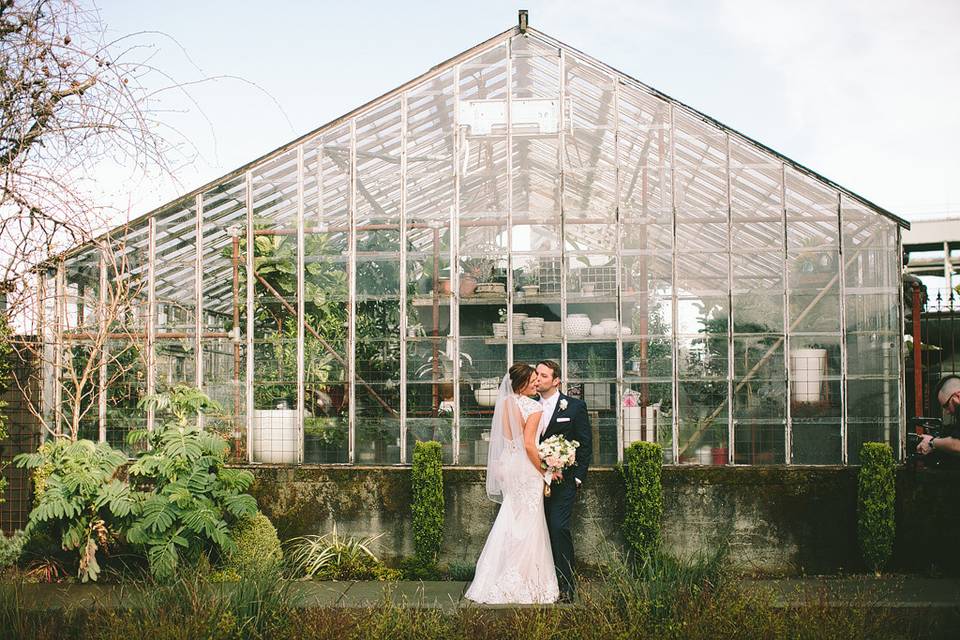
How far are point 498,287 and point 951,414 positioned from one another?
463 centimetres

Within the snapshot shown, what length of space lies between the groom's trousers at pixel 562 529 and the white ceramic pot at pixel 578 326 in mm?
2128

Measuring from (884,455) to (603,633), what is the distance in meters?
4.38

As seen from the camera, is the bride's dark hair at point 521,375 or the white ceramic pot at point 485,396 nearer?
the bride's dark hair at point 521,375

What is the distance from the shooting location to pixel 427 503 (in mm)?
8945

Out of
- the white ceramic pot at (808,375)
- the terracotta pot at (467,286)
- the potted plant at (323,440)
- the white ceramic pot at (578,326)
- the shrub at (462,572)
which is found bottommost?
the shrub at (462,572)

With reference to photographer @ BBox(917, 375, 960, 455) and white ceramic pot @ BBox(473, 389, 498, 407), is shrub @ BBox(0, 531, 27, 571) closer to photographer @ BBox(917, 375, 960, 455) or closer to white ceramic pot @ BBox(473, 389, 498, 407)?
white ceramic pot @ BBox(473, 389, 498, 407)

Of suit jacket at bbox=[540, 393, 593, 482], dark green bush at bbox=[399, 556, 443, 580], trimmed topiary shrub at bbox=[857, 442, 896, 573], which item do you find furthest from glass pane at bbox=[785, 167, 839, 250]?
dark green bush at bbox=[399, 556, 443, 580]

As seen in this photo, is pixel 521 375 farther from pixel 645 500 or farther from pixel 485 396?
pixel 645 500

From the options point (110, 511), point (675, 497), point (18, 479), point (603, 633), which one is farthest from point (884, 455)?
point (18, 479)

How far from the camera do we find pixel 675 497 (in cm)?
919

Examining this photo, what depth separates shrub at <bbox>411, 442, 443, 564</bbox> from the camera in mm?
8922

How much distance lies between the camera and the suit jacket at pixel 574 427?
308 inches

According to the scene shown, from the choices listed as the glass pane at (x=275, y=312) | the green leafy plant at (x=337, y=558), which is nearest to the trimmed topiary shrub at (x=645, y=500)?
the green leafy plant at (x=337, y=558)

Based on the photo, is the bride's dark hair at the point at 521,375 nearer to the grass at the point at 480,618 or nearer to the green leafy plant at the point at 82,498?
the grass at the point at 480,618
